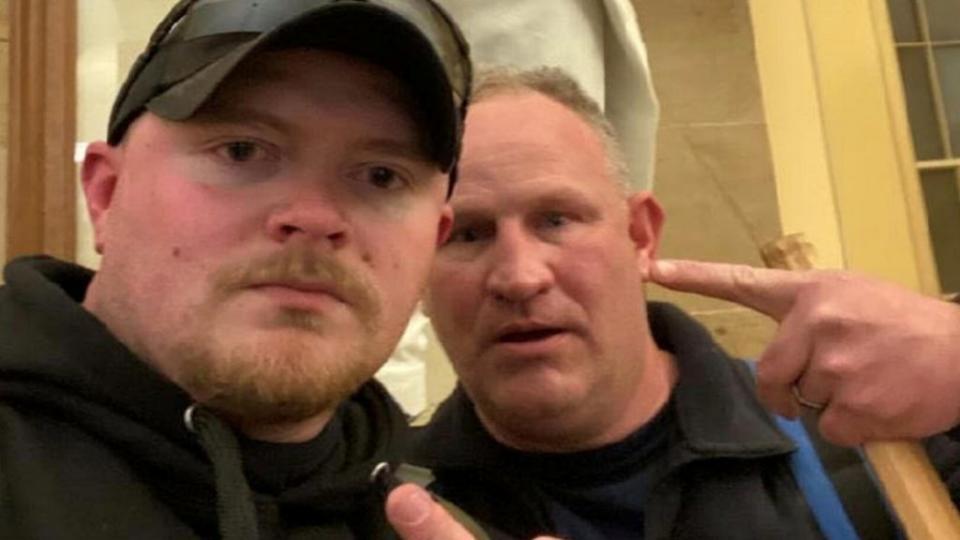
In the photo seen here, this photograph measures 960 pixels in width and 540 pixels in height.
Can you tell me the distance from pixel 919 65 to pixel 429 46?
1335 mm

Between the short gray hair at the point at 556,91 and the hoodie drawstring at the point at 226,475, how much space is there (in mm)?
420

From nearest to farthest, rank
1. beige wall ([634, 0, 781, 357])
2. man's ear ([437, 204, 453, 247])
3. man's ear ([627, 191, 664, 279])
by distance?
1. man's ear ([437, 204, 453, 247])
2. man's ear ([627, 191, 664, 279])
3. beige wall ([634, 0, 781, 357])

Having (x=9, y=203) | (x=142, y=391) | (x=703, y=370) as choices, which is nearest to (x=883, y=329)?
(x=703, y=370)

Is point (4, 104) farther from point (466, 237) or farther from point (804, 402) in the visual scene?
point (804, 402)

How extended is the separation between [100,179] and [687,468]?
42 centimetres

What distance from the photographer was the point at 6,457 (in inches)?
18.4

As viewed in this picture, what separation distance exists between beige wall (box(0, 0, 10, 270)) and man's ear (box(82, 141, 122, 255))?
1.26ft

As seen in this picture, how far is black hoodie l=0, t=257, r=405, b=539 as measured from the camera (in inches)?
18.3

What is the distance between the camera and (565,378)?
0.77 metres

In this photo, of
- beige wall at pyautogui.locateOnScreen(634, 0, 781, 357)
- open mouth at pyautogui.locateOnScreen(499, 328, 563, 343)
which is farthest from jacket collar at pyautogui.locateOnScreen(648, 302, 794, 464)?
A: beige wall at pyautogui.locateOnScreen(634, 0, 781, 357)

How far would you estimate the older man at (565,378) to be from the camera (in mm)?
735

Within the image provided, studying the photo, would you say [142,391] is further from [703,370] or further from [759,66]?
[759,66]

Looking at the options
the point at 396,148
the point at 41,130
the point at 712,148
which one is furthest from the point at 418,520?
the point at 712,148

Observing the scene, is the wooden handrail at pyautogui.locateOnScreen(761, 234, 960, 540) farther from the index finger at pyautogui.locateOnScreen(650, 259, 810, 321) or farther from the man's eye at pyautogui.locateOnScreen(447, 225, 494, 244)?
the man's eye at pyautogui.locateOnScreen(447, 225, 494, 244)
